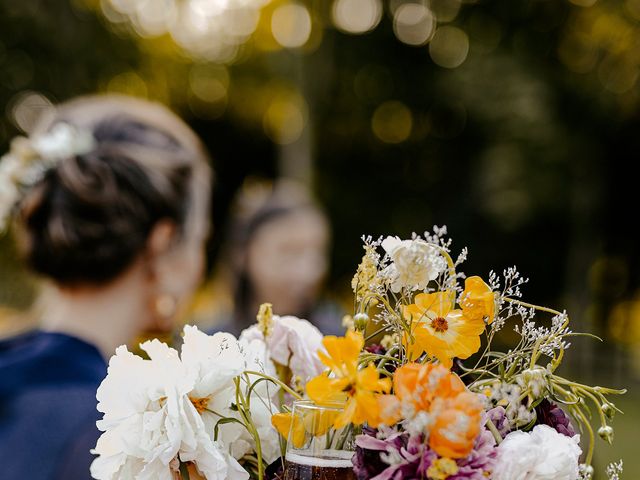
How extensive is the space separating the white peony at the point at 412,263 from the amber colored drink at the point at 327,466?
0.19 metres

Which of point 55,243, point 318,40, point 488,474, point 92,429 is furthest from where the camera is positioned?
point 318,40

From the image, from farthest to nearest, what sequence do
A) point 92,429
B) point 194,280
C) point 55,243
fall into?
point 194,280 < point 55,243 < point 92,429

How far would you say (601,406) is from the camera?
949 millimetres

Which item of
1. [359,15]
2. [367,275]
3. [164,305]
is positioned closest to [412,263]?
[367,275]

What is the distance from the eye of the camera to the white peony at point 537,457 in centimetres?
87

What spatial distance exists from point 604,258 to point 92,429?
16.6 meters

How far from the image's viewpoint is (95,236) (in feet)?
7.63

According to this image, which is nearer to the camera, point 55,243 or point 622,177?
point 55,243

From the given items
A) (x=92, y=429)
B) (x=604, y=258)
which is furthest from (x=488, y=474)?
(x=604, y=258)

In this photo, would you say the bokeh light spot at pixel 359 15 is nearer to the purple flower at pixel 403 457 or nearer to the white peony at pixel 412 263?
the white peony at pixel 412 263

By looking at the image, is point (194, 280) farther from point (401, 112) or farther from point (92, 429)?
point (401, 112)

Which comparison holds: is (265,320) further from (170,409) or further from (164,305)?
(164,305)

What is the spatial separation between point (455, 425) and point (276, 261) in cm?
440

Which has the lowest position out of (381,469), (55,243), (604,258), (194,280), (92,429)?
(604,258)
